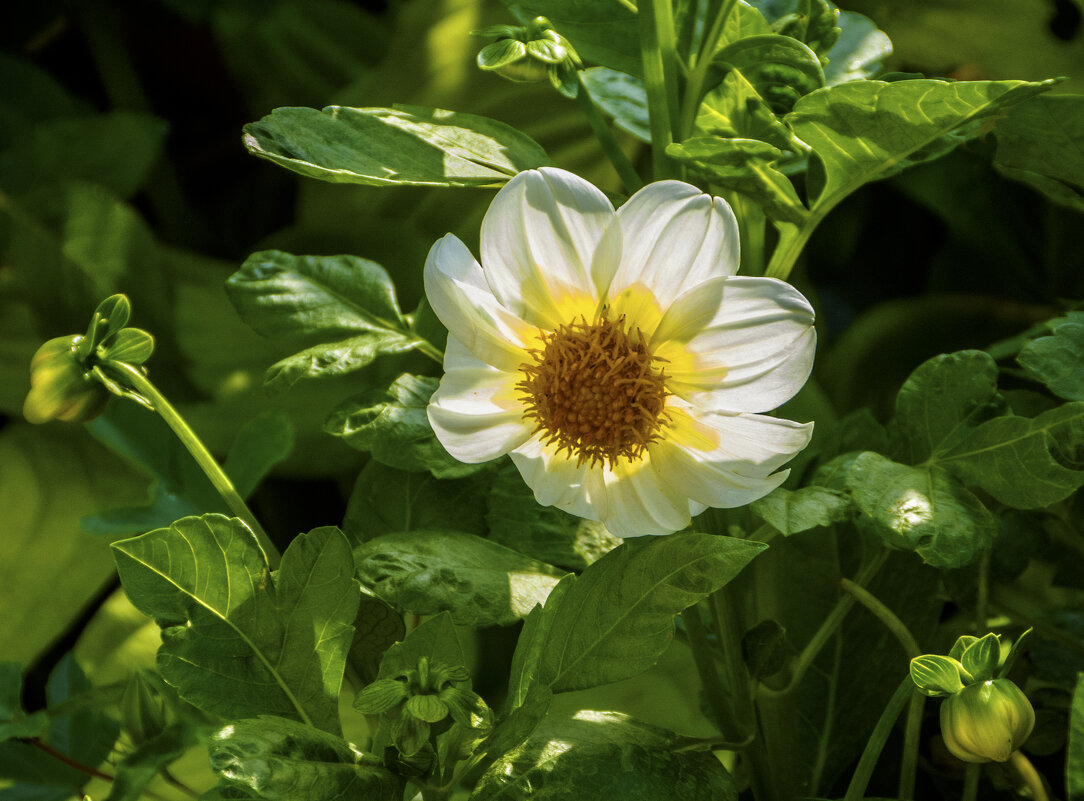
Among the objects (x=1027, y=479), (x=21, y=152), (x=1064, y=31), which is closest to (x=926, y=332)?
(x=1064, y=31)

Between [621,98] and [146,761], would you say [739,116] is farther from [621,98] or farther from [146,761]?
[146,761]

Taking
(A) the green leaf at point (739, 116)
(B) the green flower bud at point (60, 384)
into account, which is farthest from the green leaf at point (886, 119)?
(B) the green flower bud at point (60, 384)

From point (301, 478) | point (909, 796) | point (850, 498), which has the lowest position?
point (301, 478)

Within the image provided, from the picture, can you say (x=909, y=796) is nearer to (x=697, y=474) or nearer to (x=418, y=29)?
(x=697, y=474)

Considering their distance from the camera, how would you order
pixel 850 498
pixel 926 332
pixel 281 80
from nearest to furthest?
pixel 850 498
pixel 926 332
pixel 281 80

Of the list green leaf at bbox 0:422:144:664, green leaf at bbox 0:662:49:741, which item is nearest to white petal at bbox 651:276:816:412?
green leaf at bbox 0:662:49:741

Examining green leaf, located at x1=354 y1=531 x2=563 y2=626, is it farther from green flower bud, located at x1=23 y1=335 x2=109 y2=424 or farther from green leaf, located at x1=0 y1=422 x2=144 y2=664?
green leaf, located at x1=0 y1=422 x2=144 y2=664
